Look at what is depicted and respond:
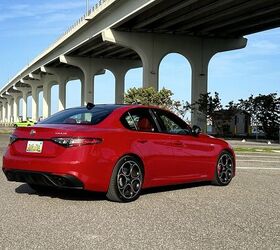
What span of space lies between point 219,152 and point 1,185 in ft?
12.5

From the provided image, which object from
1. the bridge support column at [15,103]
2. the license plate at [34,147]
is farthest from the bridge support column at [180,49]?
the bridge support column at [15,103]

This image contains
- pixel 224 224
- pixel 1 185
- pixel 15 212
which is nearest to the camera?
pixel 224 224

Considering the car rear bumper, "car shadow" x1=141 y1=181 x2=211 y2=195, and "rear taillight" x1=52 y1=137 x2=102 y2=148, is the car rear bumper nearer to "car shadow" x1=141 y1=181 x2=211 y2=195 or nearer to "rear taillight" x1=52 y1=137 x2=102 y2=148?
"rear taillight" x1=52 y1=137 x2=102 y2=148

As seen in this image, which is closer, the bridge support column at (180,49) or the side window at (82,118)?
the side window at (82,118)

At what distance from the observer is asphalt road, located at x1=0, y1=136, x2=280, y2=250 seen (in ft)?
16.6

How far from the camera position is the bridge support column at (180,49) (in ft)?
148

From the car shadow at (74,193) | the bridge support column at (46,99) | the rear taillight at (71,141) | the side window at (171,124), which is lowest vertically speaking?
the car shadow at (74,193)

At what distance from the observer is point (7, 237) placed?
5.18 metres

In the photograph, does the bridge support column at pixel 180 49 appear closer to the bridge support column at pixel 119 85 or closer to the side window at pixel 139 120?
the bridge support column at pixel 119 85

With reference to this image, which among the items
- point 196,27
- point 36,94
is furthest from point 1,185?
point 36,94

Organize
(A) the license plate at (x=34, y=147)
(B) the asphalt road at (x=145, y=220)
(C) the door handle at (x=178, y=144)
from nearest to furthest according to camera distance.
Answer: (B) the asphalt road at (x=145, y=220)
(A) the license plate at (x=34, y=147)
(C) the door handle at (x=178, y=144)

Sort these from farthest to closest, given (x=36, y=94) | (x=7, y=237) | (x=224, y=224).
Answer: (x=36, y=94), (x=224, y=224), (x=7, y=237)

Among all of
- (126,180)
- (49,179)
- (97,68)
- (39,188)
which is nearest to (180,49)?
(97,68)

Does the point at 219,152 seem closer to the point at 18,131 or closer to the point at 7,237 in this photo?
the point at 18,131
